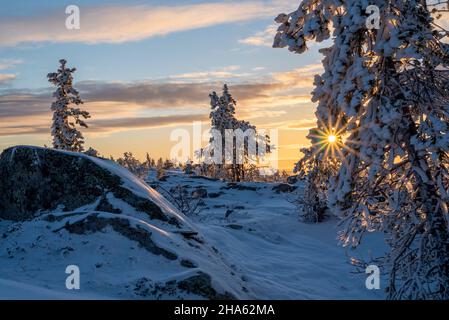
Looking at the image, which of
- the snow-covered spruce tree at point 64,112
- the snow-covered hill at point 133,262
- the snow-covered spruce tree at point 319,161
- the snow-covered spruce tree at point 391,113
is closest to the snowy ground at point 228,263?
the snow-covered hill at point 133,262

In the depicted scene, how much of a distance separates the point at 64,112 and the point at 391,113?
111 feet

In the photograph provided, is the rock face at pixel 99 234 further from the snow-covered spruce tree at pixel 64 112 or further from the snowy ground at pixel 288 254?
the snow-covered spruce tree at pixel 64 112

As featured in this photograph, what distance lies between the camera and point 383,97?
7.96 metres

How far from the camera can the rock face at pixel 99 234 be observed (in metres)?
7.69

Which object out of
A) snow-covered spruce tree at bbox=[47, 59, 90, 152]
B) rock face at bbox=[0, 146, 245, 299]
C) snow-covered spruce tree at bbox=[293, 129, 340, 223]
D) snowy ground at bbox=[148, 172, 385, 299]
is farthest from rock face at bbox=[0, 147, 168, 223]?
snow-covered spruce tree at bbox=[47, 59, 90, 152]

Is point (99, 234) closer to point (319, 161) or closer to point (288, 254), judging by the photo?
point (319, 161)

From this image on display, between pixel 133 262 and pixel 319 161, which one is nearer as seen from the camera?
pixel 133 262

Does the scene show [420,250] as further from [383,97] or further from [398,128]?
[383,97]

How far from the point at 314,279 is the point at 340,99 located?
6.02 m

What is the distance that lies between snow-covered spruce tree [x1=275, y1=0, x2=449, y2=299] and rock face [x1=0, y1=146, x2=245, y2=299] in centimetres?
322

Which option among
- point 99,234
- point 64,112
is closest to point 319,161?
point 99,234

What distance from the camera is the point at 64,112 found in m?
37.2

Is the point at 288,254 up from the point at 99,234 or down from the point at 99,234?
down

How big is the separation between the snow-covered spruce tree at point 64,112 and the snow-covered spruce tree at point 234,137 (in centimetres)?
1909
